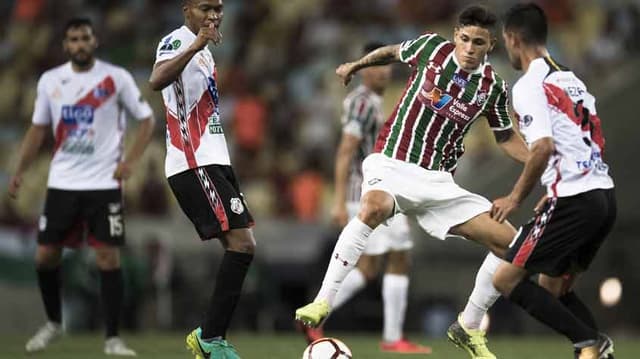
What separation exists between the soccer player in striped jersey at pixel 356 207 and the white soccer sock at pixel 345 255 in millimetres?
2510

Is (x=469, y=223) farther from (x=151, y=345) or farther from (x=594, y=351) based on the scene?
(x=151, y=345)

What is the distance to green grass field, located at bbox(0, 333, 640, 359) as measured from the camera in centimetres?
1039

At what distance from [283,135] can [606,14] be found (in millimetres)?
4979

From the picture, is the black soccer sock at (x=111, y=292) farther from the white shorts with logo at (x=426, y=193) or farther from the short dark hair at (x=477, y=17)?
the short dark hair at (x=477, y=17)

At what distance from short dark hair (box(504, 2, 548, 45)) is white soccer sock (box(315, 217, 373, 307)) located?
1562mm

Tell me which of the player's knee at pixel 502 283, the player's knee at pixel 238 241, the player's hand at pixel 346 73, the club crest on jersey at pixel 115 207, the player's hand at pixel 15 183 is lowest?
the player's knee at pixel 502 283

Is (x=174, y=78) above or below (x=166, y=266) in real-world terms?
above

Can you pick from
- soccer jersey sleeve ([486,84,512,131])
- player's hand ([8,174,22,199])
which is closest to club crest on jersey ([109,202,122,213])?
player's hand ([8,174,22,199])

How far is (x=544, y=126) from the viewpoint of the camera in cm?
793

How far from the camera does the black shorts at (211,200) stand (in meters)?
8.35

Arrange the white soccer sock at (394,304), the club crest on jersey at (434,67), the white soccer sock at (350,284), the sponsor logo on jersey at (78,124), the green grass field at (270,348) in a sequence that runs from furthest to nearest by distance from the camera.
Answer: the white soccer sock at (350,284) < the white soccer sock at (394,304) < the sponsor logo on jersey at (78,124) < the green grass field at (270,348) < the club crest on jersey at (434,67)

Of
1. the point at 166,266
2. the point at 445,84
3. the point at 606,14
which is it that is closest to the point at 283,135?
the point at 166,266

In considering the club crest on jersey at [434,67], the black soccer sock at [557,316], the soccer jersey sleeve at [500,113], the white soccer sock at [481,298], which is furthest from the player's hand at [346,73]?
the black soccer sock at [557,316]

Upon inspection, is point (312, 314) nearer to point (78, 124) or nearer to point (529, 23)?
point (529, 23)
